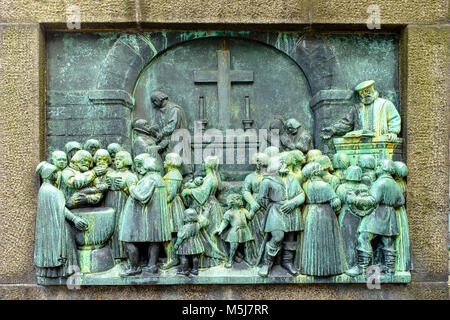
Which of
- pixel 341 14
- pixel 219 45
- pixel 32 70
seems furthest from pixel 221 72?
pixel 32 70

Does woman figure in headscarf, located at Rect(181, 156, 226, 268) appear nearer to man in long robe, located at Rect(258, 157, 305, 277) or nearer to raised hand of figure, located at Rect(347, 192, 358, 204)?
man in long robe, located at Rect(258, 157, 305, 277)

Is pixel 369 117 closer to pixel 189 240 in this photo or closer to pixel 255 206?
pixel 255 206

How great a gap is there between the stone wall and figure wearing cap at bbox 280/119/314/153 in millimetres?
1058

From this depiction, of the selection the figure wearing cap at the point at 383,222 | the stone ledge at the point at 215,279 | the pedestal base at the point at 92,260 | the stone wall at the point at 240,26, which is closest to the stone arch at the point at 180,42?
the stone wall at the point at 240,26

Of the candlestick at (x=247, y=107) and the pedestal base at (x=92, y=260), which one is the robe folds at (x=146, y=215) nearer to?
the pedestal base at (x=92, y=260)

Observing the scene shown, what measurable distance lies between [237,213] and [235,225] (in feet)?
0.41

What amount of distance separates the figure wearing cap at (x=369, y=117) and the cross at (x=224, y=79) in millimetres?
1083

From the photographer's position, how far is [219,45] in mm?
5648

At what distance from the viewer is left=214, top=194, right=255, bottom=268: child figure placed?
16.6 ft

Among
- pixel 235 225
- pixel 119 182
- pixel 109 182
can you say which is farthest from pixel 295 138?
pixel 109 182

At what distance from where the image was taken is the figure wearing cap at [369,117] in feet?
17.4

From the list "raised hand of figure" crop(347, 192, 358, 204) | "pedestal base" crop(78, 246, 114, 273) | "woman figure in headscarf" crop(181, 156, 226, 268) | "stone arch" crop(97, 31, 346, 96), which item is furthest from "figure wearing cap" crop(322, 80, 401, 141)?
"pedestal base" crop(78, 246, 114, 273)

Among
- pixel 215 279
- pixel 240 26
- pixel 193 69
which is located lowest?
pixel 215 279

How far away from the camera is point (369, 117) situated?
17.4 feet
